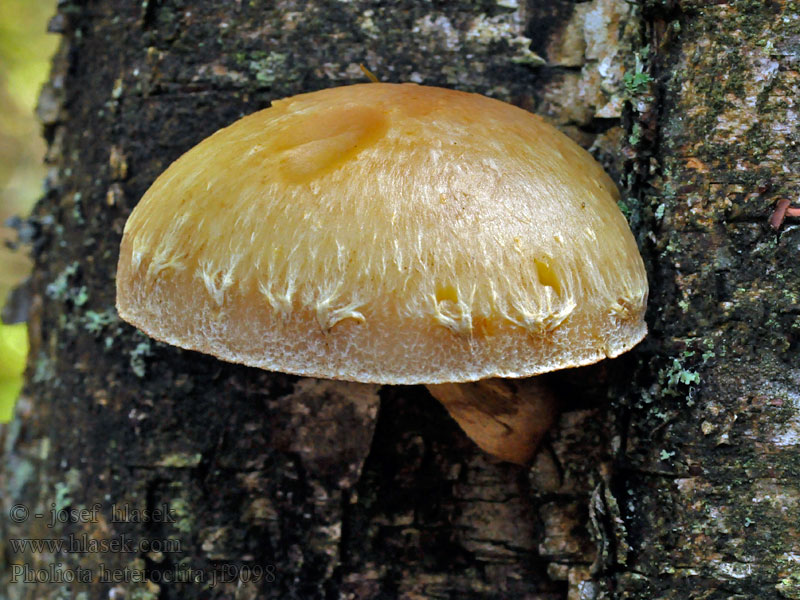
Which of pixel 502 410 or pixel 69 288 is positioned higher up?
pixel 69 288

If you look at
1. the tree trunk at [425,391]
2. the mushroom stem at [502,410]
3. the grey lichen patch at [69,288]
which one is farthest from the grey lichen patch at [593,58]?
the grey lichen patch at [69,288]

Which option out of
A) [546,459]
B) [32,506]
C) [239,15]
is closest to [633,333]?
[546,459]

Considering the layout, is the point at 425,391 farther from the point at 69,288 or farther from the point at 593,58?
the point at 69,288

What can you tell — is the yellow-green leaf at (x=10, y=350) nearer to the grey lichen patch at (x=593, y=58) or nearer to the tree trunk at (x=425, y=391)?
the tree trunk at (x=425, y=391)

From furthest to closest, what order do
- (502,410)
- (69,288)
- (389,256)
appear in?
(69,288) → (502,410) → (389,256)

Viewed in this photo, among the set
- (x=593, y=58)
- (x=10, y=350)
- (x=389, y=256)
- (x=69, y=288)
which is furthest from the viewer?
(x=10, y=350)

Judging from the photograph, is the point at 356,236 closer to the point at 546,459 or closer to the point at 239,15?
the point at 546,459

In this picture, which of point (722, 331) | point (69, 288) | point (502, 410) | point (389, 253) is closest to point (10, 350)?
point (69, 288)
